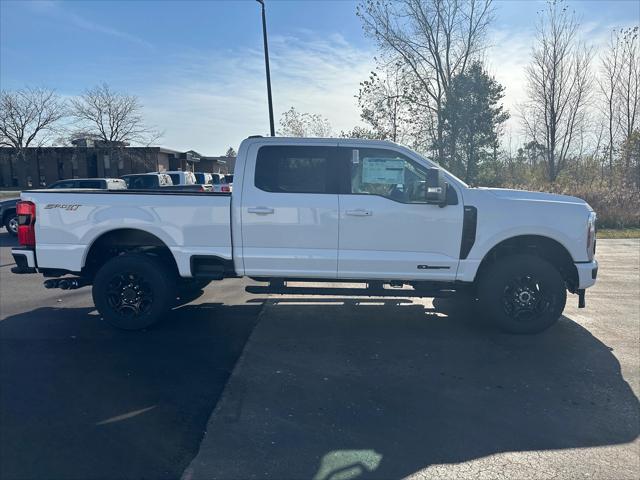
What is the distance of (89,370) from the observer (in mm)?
4301

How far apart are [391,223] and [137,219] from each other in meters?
2.96

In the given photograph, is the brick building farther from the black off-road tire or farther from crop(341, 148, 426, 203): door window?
crop(341, 148, 426, 203): door window

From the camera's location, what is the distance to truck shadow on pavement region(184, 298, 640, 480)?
3.02m

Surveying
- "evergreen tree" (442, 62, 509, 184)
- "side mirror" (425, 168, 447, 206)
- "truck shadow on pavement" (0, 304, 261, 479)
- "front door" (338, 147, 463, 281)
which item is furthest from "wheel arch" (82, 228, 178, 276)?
"evergreen tree" (442, 62, 509, 184)

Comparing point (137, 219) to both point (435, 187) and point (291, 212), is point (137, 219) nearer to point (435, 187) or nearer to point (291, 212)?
point (291, 212)

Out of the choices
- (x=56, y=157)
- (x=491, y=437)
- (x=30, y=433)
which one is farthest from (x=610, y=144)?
(x=56, y=157)

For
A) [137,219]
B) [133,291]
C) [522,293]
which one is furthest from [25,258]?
[522,293]

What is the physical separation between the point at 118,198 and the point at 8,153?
48.5 metres

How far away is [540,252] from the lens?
5.51 metres

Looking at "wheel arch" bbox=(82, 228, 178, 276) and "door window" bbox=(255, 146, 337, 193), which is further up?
"door window" bbox=(255, 146, 337, 193)

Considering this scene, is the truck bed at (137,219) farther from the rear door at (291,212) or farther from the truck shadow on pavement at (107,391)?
the truck shadow on pavement at (107,391)

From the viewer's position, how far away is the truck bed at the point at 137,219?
5.24 metres

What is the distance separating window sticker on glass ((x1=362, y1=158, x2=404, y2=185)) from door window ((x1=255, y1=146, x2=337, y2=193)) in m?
0.42

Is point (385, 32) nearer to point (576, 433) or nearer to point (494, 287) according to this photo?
point (494, 287)
